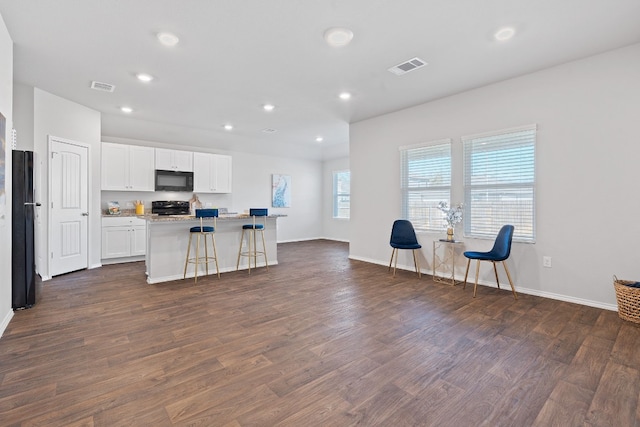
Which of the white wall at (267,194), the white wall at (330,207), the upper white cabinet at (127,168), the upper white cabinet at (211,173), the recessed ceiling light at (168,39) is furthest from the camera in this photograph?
the white wall at (330,207)

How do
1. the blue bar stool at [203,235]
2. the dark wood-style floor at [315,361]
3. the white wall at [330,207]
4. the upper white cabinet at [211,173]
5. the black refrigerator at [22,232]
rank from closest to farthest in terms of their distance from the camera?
the dark wood-style floor at [315,361] < the black refrigerator at [22,232] < the blue bar stool at [203,235] < the upper white cabinet at [211,173] < the white wall at [330,207]

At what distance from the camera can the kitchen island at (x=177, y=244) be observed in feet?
14.4

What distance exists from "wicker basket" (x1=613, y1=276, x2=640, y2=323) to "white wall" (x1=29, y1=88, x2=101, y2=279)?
6557 millimetres

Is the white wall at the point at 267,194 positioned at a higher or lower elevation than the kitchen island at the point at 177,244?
higher

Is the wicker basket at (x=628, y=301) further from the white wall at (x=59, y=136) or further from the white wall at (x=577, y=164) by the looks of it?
the white wall at (x=59, y=136)

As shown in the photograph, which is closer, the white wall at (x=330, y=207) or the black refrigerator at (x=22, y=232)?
the black refrigerator at (x=22, y=232)

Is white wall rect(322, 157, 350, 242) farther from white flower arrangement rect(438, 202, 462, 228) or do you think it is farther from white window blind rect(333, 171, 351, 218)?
white flower arrangement rect(438, 202, 462, 228)

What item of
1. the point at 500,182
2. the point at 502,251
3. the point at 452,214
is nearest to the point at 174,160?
the point at 452,214

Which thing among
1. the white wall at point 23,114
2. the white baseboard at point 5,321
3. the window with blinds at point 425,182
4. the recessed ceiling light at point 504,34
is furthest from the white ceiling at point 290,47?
the white baseboard at point 5,321

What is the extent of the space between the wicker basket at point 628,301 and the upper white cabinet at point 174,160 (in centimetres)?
718

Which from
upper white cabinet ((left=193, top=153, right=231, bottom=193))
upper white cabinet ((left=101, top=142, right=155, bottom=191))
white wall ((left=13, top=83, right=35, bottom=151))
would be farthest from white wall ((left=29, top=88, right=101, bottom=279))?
upper white cabinet ((left=193, top=153, right=231, bottom=193))

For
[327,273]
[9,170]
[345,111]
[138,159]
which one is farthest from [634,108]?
[138,159]

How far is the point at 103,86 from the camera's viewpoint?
168 inches

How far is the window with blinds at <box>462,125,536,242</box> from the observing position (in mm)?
3852
